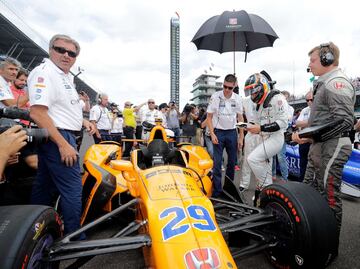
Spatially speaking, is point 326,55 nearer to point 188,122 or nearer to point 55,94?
point 55,94

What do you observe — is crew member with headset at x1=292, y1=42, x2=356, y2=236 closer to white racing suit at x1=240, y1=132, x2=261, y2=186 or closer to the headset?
the headset

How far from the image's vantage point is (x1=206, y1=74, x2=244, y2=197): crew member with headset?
390 centimetres

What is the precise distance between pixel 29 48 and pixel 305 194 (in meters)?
31.8

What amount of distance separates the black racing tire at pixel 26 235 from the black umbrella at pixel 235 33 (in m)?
3.92

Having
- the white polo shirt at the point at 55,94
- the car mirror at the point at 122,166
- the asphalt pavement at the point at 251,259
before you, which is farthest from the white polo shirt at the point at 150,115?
the car mirror at the point at 122,166

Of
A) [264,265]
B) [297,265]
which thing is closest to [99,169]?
[264,265]

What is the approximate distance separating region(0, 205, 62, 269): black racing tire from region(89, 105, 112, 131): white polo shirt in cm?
502

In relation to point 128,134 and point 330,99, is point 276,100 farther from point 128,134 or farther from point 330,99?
point 128,134

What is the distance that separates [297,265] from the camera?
5.69ft

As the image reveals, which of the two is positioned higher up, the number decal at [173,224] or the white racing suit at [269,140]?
the white racing suit at [269,140]

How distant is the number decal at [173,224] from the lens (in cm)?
137

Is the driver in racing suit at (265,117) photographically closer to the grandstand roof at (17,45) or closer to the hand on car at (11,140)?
the hand on car at (11,140)

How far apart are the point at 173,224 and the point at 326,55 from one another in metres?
2.07

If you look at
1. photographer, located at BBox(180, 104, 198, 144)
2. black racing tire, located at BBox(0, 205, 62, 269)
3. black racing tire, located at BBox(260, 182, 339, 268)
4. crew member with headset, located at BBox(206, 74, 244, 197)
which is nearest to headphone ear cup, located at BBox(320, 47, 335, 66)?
black racing tire, located at BBox(260, 182, 339, 268)
